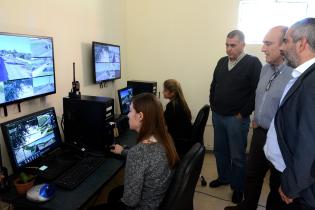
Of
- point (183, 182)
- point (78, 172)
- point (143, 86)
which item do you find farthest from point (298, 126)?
point (143, 86)

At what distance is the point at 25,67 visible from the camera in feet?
5.37

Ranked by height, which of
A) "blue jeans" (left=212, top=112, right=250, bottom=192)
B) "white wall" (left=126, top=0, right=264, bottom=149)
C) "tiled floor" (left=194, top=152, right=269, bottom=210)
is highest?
"white wall" (left=126, top=0, right=264, bottom=149)

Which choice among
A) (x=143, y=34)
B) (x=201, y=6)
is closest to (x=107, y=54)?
(x=143, y=34)

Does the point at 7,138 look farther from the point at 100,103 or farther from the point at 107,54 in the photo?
the point at 107,54

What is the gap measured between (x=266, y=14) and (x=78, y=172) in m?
3.01

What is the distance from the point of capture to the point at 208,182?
289 centimetres

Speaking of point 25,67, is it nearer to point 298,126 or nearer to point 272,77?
point 298,126

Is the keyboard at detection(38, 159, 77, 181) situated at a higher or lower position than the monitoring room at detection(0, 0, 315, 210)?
lower

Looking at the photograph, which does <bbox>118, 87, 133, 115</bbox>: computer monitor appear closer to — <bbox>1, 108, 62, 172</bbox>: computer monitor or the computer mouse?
<bbox>1, 108, 62, 172</bbox>: computer monitor

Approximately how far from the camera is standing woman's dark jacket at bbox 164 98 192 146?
2.58m

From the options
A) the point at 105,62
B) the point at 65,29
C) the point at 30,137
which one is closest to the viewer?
the point at 30,137

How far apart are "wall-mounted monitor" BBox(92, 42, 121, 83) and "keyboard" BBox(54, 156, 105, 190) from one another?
105 cm

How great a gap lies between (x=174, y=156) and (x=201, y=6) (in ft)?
8.26

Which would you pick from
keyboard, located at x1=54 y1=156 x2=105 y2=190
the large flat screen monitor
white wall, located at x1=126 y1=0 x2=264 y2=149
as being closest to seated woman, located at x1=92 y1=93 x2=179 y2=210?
keyboard, located at x1=54 y1=156 x2=105 y2=190
